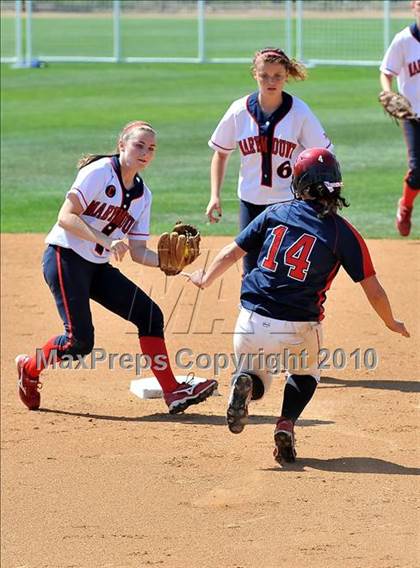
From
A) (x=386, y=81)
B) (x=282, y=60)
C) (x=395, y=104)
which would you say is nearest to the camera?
(x=282, y=60)

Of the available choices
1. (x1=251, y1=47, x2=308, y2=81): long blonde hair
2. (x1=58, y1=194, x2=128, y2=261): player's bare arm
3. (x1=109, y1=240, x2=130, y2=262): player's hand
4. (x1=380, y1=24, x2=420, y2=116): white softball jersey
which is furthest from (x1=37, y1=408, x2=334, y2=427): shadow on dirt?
(x1=380, y1=24, x2=420, y2=116): white softball jersey

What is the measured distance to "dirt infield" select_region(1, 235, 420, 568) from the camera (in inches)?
229

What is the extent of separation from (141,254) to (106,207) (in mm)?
364

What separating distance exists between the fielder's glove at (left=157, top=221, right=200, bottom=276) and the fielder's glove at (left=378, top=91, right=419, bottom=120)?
12.6 feet

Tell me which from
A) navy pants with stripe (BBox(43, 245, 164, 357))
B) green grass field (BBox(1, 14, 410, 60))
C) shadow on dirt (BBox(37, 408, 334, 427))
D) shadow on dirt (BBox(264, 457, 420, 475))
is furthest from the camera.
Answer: green grass field (BBox(1, 14, 410, 60))

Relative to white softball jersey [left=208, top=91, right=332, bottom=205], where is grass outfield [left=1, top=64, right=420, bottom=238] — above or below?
below

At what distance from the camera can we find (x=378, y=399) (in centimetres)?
776

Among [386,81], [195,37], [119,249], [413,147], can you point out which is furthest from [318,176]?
[195,37]

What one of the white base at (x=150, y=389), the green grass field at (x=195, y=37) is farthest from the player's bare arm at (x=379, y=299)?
the green grass field at (x=195, y=37)

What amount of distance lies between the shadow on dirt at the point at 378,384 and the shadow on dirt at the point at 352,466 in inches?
52.5

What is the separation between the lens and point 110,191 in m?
7.09

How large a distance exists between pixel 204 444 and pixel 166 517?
97cm

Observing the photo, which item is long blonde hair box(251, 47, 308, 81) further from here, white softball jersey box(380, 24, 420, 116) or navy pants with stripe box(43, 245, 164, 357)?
white softball jersey box(380, 24, 420, 116)

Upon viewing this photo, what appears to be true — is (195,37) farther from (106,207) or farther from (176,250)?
(176,250)
